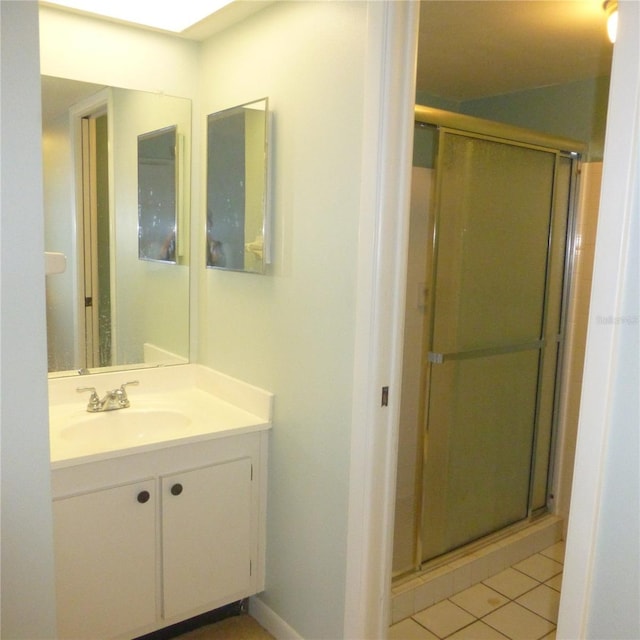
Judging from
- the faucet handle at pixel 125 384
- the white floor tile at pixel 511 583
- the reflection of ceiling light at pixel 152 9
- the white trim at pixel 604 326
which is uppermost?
the reflection of ceiling light at pixel 152 9

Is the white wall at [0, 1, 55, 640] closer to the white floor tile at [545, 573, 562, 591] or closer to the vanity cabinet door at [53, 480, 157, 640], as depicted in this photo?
the vanity cabinet door at [53, 480, 157, 640]

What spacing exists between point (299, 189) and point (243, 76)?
0.54 m

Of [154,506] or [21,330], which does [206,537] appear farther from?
[21,330]

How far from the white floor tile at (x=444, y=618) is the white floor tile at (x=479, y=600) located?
3 cm

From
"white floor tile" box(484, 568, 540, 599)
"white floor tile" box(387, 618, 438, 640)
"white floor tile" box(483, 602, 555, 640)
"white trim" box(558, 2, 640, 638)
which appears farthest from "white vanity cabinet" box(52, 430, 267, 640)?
"white trim" box(558, 2, 640, 638)

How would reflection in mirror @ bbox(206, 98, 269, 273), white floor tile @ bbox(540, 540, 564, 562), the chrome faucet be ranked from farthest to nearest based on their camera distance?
white floor tile @ bbox(540, 540, 564, 562) → the chrome faucet → reflection in mirror @ bbox(206, 98, 269, 273)

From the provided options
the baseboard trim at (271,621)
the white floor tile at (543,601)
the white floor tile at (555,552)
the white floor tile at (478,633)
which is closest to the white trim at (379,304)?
the baseboard trim at (271,621)

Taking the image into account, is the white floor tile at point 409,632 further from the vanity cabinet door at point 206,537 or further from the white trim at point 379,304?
the vanity cabinet door at point 206,537

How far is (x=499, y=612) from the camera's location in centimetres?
236

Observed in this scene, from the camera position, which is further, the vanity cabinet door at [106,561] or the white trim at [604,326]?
the vanity cabinet door at [106,561]

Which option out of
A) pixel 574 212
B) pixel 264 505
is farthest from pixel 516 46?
pixel 264 505

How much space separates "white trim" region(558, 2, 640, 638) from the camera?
1048 mm

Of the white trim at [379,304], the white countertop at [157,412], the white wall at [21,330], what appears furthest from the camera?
the white countertop at [157,412]

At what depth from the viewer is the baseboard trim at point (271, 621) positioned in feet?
6.78
